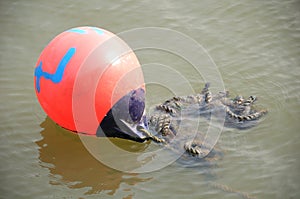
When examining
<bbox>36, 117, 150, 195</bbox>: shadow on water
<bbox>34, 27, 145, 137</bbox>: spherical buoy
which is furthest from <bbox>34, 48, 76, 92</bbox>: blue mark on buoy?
<bbox>36, 117, 150, 195</bbox>: shadow on water

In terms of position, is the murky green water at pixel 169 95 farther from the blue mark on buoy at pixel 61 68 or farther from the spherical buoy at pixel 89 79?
the blue mark on buoy at pixel 61 68

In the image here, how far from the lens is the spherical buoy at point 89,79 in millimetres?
4949

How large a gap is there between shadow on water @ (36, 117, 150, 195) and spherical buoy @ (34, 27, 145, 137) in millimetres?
491

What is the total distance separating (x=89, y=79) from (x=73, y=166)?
1.21 m

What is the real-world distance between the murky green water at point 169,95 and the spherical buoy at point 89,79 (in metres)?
0.69

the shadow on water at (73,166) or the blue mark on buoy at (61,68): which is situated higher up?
the blue mark on buoy at (61,68)

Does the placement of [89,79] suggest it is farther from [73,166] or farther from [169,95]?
[169,95]

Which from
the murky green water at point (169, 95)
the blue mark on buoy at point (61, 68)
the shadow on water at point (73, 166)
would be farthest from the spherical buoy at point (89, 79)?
the murky green water at point (169, 95)

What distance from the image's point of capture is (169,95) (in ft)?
21.2

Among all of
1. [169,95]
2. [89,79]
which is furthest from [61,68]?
[169,95]

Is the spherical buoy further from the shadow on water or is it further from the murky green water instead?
the murky green water

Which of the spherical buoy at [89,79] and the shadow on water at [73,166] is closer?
the spherical buoy at [89,79]

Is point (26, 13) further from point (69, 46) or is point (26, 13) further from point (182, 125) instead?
point (182, 125)

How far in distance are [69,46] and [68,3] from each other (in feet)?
11.6
